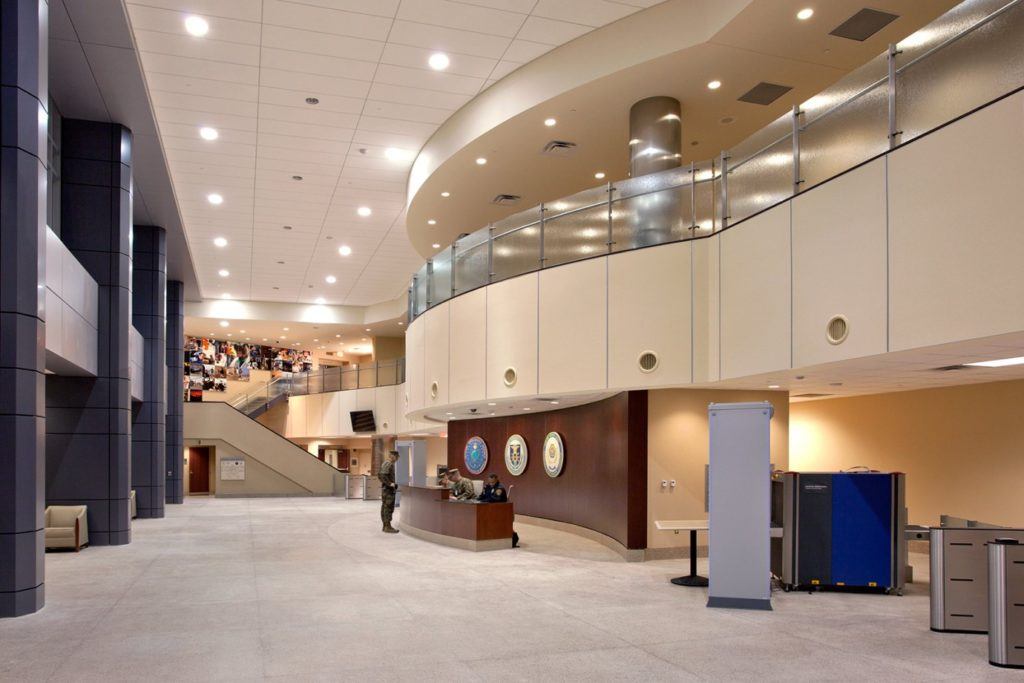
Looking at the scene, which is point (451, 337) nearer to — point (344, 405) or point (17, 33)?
point (17, 33)

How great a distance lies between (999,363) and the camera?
9.37 meters

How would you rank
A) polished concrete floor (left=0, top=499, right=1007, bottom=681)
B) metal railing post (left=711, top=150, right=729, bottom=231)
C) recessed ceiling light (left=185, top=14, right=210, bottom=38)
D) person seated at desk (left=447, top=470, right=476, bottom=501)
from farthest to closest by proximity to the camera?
person seated at desk (left=447, top=470, right=476, bottom=501) < recessed ceiling light (left=185, top=14, right=210, bottom=38) < metal railing post (left=711, top=150, right=729, bottom=231) < polished concrete floor (left=0, top=499, right=1007, bottom=681)

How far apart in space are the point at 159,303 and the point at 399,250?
26.3 feet

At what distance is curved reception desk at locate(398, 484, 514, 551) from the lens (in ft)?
49.2

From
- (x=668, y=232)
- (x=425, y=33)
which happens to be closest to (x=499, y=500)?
(x=668, y=232)

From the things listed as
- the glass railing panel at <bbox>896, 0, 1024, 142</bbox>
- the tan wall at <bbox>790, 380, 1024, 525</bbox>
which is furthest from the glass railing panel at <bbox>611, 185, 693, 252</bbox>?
the tan wall at <bbox>790, 380, 1024, 525</bbox>

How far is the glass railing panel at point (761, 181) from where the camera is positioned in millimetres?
10750

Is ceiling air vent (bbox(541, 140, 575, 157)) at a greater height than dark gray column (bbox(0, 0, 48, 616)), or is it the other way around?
ceiling air vent (bbox(541, 140, 575, 157))

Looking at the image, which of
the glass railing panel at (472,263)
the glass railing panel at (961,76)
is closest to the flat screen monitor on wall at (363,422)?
the glass railing panel at (472,263)

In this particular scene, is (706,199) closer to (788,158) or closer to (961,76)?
(788,158)

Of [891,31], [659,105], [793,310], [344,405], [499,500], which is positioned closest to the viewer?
[793,310]

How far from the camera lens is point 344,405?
39656mm

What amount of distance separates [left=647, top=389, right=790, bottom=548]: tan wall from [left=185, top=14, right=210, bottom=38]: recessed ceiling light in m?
9.22

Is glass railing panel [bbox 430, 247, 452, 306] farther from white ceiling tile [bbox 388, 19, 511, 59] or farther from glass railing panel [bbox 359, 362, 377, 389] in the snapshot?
glass railing panel [bbox 359, 362, 377, 389]
